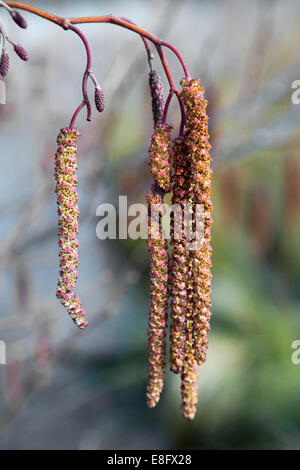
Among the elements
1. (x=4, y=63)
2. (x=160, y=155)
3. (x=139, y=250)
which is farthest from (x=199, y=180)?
(x=139, y=250)

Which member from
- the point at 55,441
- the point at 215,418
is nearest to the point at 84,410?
the point at 55,441

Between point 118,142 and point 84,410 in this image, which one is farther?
point 118,142

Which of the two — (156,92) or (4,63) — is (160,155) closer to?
(156,92)

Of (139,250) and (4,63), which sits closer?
(4,63)

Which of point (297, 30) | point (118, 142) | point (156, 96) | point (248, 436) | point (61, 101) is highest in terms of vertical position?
point (297, 30)

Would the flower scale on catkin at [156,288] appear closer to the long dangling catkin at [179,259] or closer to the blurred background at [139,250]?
the long dangling catkin at [179,259]

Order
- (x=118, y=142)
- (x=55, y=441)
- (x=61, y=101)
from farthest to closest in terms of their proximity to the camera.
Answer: (x=118, y=142) < (x=55, y=441) < (x=61, y=101)

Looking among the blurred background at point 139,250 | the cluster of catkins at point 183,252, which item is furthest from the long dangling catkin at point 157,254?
the blurred background at point 139,250

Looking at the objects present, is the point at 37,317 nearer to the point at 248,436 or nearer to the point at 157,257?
the point at 157,257
